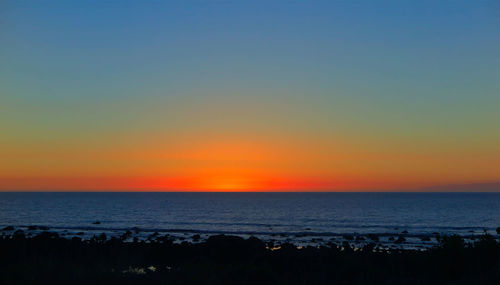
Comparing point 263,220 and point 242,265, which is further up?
point 242,265

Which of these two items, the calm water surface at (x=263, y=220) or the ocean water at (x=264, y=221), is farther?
the calm water surface at (x=263, y=220)

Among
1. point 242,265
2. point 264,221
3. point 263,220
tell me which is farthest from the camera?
point 263,220

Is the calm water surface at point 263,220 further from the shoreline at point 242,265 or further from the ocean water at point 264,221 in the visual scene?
the shoreline at point 242,265

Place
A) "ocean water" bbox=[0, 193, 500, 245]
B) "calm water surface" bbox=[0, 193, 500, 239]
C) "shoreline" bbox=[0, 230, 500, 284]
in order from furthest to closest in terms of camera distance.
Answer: "calm water surface" bbox=[0, 193, 500, 239], "ocean water" bbox=[0, 193, 500, 245], "shoreline" bbox=[0, 230, 500, 284]

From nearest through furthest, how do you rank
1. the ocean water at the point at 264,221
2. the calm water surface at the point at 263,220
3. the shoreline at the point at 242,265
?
the shoreline at the point at 242,265 < the ocean water at the point at 264,221 < the calm water surface at the point at 263,220

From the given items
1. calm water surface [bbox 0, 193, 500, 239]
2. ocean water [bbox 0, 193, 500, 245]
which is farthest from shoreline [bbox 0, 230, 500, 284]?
calm water surface [bbox 0, 193, 500, 239]

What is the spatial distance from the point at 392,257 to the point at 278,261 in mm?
7259

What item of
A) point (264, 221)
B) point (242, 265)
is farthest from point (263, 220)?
point (242, 265)

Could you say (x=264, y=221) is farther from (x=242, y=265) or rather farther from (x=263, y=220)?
(x=242, y=265)

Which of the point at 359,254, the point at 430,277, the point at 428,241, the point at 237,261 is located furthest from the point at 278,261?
the point at 428,241

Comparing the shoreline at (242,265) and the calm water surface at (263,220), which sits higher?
the shoreline at (242,265)

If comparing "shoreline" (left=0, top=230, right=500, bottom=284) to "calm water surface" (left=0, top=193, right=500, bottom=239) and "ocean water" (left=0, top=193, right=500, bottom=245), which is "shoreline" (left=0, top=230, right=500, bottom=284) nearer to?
"ocean water" (left=0, top=193, right=500, bottom=245)

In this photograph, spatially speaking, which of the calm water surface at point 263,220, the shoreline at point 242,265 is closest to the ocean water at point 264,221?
the calm water surface at point 263,220

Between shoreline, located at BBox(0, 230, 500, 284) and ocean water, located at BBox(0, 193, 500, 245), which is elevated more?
shoreline, located at BBox(0, 230, 500, 284)
